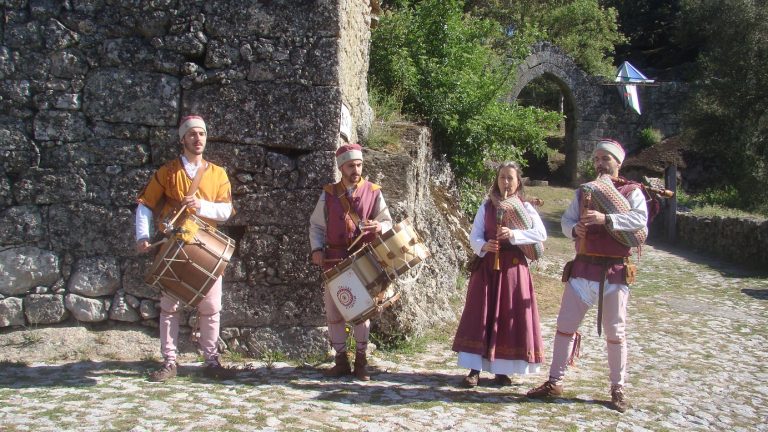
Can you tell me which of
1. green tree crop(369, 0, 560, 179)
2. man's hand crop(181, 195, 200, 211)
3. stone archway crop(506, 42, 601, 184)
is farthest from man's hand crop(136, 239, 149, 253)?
stone archway crop(506, 42, 601, 184)

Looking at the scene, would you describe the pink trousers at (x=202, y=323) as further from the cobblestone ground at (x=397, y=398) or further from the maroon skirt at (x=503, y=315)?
the maroon skirt at (x=503, y=315)

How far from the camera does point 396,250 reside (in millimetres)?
4602

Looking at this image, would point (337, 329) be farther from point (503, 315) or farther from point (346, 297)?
point (503, 315)

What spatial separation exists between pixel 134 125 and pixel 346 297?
6.85 feet

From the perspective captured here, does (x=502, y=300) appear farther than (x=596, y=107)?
No

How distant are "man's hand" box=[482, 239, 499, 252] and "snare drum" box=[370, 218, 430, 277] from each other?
0.52 meters

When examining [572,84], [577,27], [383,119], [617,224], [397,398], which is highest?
[577,27]

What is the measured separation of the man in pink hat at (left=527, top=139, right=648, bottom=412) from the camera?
4473mm

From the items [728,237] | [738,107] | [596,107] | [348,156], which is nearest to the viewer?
[348,156]

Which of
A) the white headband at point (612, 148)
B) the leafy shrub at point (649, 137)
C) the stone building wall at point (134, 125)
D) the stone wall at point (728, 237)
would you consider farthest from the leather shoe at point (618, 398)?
the leafy shrub at point (649, 137)

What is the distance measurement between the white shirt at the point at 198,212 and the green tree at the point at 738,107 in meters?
13.2

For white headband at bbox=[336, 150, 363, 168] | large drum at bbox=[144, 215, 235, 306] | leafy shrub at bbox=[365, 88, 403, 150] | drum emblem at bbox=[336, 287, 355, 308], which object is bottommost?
drum emblem at bbox=[336, 287, 355, 308]

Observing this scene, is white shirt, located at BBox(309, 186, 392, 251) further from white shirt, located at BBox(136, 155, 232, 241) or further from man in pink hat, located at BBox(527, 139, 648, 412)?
man in pink hat, located at BBox(527, 139, 648, 412)

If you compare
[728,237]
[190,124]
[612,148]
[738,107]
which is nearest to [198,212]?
[190,124]
